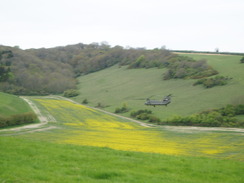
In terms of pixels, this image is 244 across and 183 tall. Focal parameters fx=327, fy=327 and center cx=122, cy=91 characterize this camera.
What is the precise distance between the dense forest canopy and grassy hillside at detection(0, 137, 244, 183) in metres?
71.0

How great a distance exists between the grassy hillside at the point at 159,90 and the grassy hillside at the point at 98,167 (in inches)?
1762

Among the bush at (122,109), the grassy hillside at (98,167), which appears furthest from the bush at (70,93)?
the grassy hillside at (98,167)

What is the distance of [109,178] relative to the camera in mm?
10812

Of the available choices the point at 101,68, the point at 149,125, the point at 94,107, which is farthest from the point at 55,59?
A: the point at 149,125

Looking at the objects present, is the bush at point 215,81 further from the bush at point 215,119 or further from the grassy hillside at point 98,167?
the grassy hillside at point 98,167

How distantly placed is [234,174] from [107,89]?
3494 inches

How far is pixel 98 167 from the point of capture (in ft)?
39.5

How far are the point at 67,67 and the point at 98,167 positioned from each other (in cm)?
14328

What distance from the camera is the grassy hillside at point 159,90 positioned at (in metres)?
62.8

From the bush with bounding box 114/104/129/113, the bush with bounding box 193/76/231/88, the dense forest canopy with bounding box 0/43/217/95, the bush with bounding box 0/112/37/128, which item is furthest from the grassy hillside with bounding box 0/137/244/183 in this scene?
the dense forest canopy with bounding box 0/43/217/95

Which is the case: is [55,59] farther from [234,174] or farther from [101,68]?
[234,174]

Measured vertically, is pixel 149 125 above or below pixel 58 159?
below

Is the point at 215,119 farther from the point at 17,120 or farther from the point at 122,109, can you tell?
the point at 17,120

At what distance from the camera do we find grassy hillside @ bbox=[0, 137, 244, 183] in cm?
1051
